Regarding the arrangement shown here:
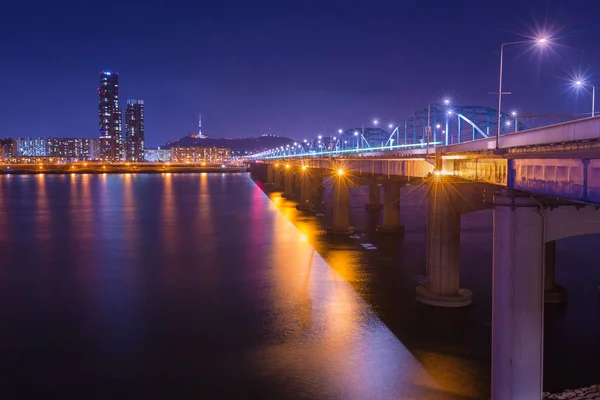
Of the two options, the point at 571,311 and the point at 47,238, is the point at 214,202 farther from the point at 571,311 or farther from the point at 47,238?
the point at 571,311

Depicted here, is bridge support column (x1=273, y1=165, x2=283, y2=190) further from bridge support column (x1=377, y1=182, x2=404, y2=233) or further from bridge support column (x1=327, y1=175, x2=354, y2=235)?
bridge support column (x1=327, y1=175, x2=354, y2=235)

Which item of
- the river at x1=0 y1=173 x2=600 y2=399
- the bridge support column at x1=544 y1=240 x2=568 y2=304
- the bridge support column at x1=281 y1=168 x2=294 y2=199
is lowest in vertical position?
the river at x1=0 y1=173 x2=600 y2=399

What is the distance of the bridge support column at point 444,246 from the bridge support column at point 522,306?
9.20 metres

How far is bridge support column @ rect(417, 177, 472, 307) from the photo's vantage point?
Result: 2147 cm

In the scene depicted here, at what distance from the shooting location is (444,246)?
21516 mm

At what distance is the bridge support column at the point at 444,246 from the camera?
2147 centimetres

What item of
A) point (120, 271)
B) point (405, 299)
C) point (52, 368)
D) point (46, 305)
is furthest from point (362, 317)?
point (120, 271)

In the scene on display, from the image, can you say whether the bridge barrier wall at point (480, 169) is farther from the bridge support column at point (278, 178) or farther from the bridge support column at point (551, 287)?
the bridge support column at point (278, 178)

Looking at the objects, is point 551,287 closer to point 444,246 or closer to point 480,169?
point 444,246

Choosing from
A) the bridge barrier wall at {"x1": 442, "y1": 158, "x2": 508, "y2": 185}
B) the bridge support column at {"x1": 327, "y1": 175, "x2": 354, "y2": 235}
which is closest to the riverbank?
the bridge barrier wall at {"x1": 442, "y1": 158, "x2": 508, "y2": 185}

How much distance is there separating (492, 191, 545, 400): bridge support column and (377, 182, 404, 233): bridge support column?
30813mm

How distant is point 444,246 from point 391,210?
23.9m

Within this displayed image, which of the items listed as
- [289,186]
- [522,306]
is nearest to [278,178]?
[289,186]

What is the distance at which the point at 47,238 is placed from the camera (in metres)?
44.2
